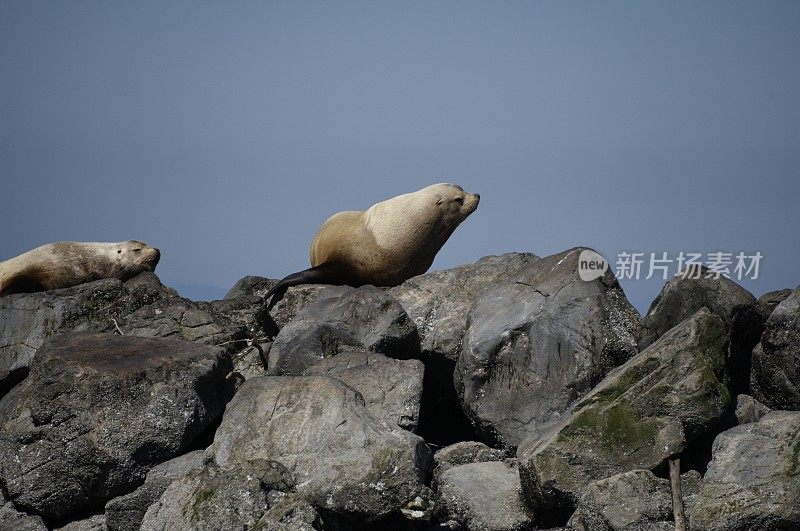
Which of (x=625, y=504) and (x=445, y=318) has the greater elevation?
(x=445, y=318)

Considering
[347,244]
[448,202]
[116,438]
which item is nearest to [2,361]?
[116,438]

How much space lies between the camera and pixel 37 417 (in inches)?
402

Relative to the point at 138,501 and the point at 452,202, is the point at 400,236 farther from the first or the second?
the point at 138,501

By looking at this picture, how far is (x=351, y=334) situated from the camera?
428 inches

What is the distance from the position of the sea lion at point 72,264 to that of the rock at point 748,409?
7.82m

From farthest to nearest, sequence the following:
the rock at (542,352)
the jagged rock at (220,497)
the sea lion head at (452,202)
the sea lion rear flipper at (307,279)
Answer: the sea lion head at (452,202)
the sea lion rear flipper at (307,279)
the rock at (542,352)
the jagged rock at (220,497)

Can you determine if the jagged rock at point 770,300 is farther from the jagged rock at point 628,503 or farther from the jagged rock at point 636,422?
the jagged rock at point 628,503

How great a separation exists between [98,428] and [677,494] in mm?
4992

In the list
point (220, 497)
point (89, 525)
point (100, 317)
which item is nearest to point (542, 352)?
point (220, 497)

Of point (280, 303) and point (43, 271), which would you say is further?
point (43, 271)

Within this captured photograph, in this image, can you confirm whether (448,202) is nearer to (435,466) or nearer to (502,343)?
(502,343)

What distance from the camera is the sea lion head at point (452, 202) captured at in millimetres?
13242

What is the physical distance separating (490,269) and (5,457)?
4.97 metres

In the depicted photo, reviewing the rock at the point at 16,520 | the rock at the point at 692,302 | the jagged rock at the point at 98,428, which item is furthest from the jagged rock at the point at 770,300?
the rock at the point at 16,520
